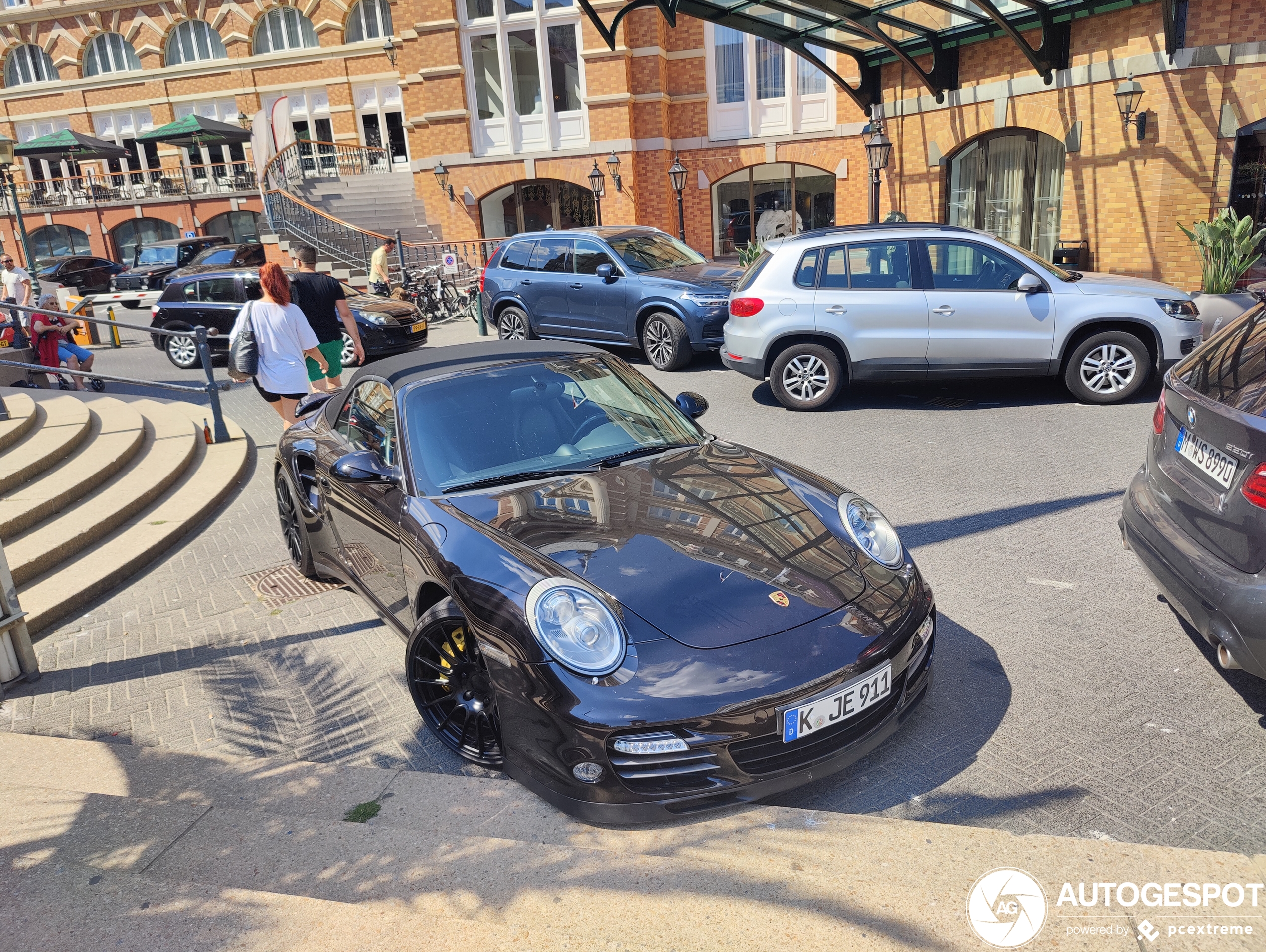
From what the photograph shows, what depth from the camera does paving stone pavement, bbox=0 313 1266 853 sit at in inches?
129

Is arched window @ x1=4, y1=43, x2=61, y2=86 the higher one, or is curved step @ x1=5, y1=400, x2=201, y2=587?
arched window @ x1=4, y1=43, x2=61, y2=86

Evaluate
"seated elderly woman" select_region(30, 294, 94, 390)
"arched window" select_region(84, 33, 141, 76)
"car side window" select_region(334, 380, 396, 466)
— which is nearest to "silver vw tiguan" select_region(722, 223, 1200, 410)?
"car side window" select_region(334, 380, 396, 466)

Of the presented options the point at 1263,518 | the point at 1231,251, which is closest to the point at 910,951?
the point at 1263,518

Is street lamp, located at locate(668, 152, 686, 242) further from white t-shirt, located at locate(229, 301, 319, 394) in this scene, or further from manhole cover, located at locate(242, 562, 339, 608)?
manhole cover, located at locate(242, 562, 339, 608)

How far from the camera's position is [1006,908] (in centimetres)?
248

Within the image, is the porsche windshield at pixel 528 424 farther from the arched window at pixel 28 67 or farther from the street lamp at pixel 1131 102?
the arched window at pixel 28 67

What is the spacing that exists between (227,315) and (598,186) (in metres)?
11.3

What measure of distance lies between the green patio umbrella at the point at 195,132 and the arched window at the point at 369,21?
6.56 m

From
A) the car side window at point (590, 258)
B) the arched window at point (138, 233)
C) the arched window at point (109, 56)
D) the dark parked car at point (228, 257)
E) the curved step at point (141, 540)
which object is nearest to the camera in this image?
the curved step at point (141, 540)

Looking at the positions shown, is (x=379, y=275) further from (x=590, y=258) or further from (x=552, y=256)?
(x=590, y=258)

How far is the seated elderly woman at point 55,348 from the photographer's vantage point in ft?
39.5

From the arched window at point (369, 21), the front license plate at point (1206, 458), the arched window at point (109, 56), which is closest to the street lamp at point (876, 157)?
the front license plate at point (1206, 458)

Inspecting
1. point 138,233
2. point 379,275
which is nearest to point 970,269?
point 379,275

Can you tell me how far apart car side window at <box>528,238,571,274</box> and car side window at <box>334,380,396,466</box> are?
8.00m
